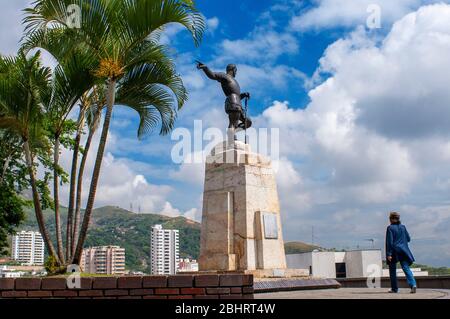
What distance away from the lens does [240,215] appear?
11.0 metres

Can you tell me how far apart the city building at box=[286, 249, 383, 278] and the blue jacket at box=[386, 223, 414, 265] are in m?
35.1

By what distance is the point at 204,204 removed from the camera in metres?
11.7

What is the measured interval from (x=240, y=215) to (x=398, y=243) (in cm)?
390

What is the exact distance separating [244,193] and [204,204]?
118 cm

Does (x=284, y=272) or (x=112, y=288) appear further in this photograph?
(x=284, y=272)

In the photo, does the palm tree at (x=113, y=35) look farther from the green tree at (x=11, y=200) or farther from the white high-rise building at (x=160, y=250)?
the white high-rise building at (x=160, y=250)

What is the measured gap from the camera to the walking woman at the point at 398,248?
7.96 m

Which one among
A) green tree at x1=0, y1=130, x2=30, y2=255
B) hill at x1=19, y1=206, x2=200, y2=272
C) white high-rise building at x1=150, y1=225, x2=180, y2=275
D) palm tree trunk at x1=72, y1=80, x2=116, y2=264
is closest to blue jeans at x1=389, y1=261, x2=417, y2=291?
palm tree trunk at x1=72, y1=80, x2=116, y2=264

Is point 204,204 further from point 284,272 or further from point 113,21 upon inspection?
point 113,21

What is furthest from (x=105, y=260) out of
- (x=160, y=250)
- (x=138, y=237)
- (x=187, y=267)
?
(x=138, y=237)

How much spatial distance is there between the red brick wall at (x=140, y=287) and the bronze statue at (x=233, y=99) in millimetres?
7919

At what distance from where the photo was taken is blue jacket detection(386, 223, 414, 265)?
7.98 m
